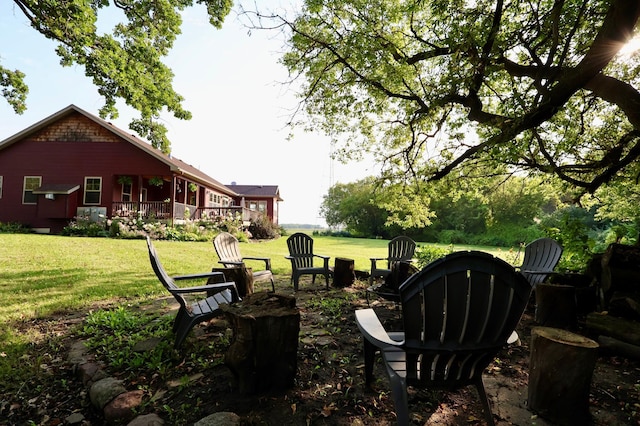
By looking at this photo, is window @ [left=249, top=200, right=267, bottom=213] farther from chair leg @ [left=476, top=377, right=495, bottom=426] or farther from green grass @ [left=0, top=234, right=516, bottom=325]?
chair leg @ [left=476, top=377, right=495, bottom=426]

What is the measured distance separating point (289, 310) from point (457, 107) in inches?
211

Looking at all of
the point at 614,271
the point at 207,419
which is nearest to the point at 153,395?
the point at 207,419

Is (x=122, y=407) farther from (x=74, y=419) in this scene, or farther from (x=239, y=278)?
(x=239, y=278)

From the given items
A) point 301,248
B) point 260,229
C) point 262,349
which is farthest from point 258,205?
point 262,349

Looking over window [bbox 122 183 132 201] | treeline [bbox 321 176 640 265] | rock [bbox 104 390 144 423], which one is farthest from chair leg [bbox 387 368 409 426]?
window [bbox 122 183 132 201]

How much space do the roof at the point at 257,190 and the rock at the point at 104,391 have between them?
2579cm

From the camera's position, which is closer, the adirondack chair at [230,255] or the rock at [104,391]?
the rock at [104,391]

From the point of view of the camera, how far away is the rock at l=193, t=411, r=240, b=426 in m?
1.75

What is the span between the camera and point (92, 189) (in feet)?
50.7

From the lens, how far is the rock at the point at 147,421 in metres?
1.89

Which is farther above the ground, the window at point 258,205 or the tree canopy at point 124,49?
the tree canopy at point 124,49

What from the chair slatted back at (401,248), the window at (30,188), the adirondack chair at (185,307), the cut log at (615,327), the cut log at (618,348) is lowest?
the cut log at (618,348)

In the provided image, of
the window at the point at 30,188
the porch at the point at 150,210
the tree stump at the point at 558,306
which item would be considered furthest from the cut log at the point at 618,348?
the window at the point at 30,188

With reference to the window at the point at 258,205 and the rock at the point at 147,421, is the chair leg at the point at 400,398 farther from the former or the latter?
the window at the point at 258,205
